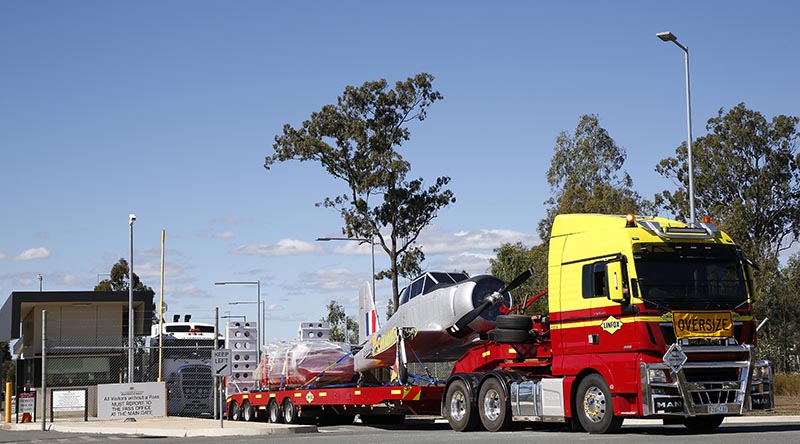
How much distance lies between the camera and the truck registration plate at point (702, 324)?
18.4m

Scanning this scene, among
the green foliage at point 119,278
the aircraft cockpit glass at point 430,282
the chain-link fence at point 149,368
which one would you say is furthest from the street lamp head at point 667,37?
the green foliage at point 119,278

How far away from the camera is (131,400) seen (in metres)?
32.6

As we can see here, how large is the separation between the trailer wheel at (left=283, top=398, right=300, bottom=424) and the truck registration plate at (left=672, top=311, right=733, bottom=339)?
1367 centimetres

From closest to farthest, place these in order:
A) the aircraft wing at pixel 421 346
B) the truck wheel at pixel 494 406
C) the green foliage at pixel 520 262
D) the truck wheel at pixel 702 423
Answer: the truck wheel at pixel 702 423 → the truck wheel at pixel 494 406 → the aircraft wing at pixel 421 346 → the green foliage at pixel 520 262

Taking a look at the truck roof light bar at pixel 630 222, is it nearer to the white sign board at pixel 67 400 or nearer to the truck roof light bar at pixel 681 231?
the truck roof light bar at pixel 681 231

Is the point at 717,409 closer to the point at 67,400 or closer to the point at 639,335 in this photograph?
the point at 639,335

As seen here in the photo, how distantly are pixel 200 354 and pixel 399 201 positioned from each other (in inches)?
460

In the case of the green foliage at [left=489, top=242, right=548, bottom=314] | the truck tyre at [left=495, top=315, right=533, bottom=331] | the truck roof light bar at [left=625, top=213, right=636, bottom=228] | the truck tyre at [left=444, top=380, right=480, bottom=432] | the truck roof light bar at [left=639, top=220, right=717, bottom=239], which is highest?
the green foliage at [left=489, top=242, right=548, bottom=314]

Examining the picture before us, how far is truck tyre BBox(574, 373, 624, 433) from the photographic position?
741 inches

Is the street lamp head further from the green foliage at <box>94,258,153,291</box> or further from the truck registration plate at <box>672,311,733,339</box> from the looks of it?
the green foliage at <box>94,258,153,291</box>

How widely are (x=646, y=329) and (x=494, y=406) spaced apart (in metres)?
4.44

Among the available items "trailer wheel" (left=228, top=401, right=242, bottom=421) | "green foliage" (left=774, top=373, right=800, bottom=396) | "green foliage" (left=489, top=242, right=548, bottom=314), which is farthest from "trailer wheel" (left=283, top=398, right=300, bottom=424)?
"green foliage" (left=489, top=242, right=548, bottom=314)

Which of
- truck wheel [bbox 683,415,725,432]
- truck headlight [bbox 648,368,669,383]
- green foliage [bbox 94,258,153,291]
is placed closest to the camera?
truck headlight [bbox 648,368,669,383]

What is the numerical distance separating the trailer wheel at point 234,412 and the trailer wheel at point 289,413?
14.5ft
